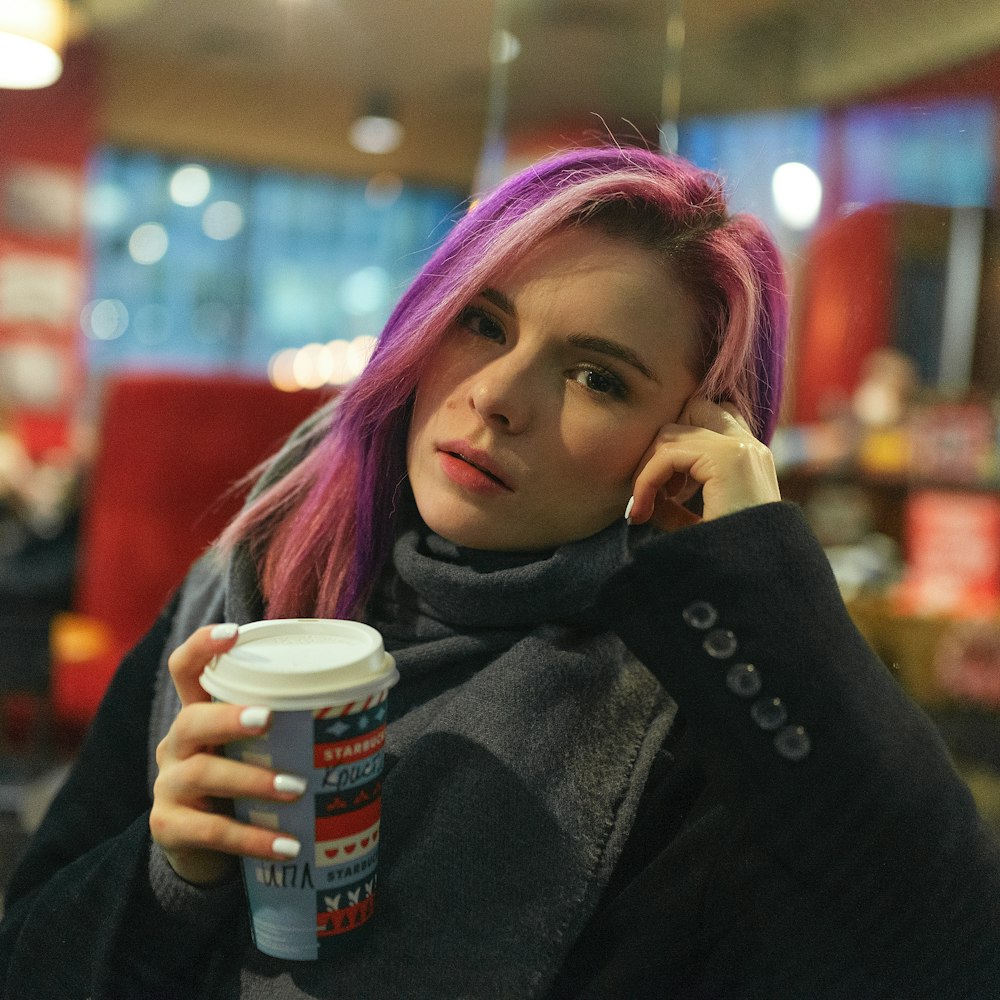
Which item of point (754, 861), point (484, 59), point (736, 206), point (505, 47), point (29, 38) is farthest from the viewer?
point (484, 59)

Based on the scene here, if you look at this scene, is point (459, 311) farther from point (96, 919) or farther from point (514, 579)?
point (96, 919)

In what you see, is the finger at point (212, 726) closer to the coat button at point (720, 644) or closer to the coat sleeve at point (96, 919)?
the coat sleeve at point (96, 919)

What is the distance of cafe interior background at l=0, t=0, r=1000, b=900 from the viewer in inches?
55.5

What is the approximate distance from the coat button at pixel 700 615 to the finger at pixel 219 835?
32 cm

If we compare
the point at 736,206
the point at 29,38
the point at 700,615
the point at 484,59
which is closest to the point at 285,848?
the point at 700,615

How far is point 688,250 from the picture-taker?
0.84 metres

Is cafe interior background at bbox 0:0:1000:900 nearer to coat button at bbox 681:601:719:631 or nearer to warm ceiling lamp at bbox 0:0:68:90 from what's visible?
warm ceiling lamp at bbox 0:0:68:90

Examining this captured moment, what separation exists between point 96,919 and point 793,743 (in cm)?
57

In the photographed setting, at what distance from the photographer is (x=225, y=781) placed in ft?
2.00

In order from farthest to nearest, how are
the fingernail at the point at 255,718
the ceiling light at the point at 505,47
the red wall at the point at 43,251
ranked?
the red wall at the point at 43,251 → the ceiling light at the point at 505,47 → the fingernail at the point at 255,718

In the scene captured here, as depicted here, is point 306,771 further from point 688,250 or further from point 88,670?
point 88,670

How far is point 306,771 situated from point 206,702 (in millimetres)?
94

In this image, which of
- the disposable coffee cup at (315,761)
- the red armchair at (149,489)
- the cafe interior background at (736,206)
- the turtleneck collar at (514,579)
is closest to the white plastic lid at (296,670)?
the disposable coffee cup at (315,761)

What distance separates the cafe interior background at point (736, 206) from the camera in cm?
141
